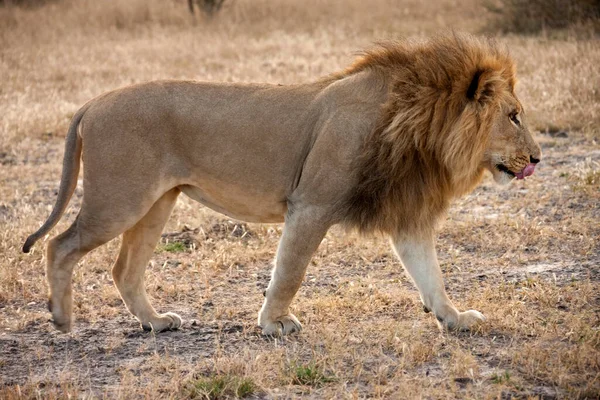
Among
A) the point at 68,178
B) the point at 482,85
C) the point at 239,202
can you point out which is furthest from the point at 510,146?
the point at 68,178

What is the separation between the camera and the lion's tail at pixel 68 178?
4461mm

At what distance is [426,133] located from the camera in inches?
166

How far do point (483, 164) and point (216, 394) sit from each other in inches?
66.6

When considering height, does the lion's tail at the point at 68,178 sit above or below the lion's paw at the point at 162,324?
above

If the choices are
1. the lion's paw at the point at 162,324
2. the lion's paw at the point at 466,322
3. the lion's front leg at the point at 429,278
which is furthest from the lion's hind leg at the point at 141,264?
the lion's paw at the point at 466,322

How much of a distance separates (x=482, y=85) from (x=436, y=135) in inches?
12.0

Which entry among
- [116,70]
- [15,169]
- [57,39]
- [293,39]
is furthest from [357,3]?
[15,169]

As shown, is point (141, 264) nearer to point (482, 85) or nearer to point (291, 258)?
point (291, 258)

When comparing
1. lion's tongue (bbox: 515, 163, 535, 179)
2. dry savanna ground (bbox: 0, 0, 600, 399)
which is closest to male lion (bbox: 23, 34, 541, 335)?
lion's tongue (bbox: 515, 163, 535, 179)

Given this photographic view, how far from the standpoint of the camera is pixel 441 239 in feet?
19.4

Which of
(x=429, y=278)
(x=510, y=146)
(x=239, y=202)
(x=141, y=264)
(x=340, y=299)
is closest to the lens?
(x=510, y=146)

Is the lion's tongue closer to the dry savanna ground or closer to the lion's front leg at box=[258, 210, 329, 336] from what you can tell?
the dry savanna ground

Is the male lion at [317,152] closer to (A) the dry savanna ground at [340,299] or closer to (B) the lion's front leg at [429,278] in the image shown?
(B) the lion's front leg at [429,278]

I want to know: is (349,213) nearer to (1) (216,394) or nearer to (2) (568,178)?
(1) (216,394)
